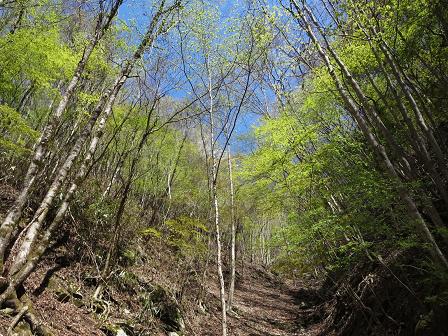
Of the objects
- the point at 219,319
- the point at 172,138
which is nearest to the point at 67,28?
the point at 172,138

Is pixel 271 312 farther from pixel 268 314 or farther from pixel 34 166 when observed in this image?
pixel 34 166

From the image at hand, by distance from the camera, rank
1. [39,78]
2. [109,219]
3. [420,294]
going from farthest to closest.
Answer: [39,78]
[109,219]
[420,294]

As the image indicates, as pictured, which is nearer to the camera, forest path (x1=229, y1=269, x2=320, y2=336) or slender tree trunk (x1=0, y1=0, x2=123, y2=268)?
slender tree trunk (x1=0, y1=0, x2=123, y2=268)

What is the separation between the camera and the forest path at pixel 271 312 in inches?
429

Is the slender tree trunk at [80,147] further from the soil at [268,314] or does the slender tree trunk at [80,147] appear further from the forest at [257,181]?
the soil at [268,314]

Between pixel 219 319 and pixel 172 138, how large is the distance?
9.40 meters

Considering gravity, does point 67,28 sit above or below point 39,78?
above

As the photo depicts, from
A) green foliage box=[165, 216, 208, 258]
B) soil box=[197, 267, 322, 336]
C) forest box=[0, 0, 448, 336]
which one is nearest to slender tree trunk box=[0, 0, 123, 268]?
forest box=[0, 0, 448, 336]

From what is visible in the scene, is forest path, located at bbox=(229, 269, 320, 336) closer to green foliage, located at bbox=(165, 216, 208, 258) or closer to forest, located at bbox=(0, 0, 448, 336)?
forest, located at bbox=(0, 0, 448, 336)

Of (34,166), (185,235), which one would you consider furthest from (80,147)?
(185,235)

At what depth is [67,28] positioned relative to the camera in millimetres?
14641

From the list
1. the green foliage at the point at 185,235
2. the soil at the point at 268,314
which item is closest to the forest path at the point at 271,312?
the soil at the point at 268,314

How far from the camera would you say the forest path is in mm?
10888

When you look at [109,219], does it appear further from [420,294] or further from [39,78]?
[420,294]
